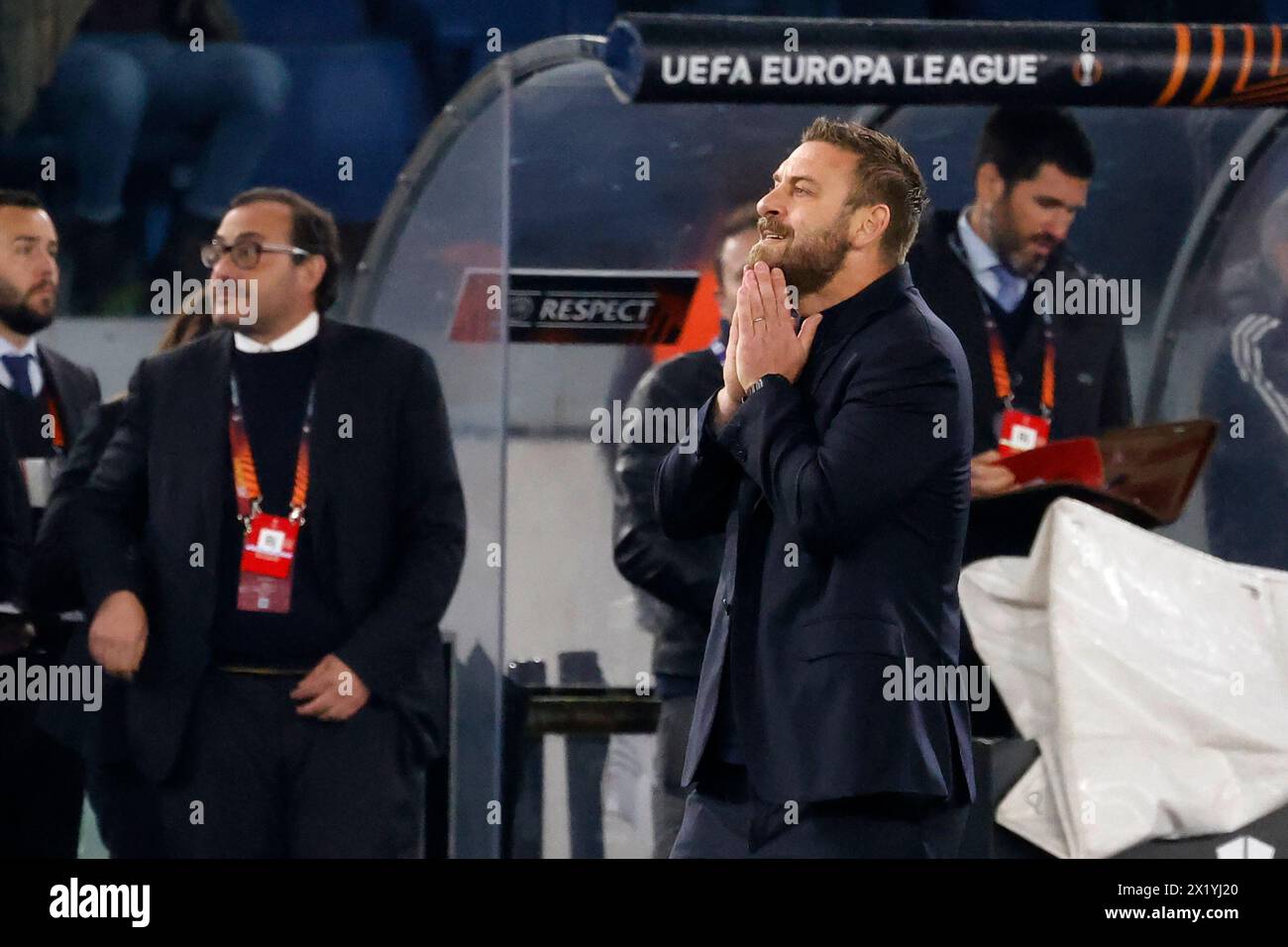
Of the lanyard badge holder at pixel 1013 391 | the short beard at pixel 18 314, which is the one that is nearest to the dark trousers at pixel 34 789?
the short beard at pixel 18 314

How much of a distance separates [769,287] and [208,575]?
1.78 m

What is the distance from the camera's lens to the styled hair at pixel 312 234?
194 inches

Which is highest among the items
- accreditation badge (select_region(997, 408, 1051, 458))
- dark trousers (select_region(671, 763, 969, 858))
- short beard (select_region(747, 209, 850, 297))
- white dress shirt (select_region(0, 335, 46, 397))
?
white dress shirt (select_region(0, 335, 46, 397))

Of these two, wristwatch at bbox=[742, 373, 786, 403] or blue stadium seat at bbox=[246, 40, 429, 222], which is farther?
blue stadium seat at bbox=[246, 40, 429, 222]

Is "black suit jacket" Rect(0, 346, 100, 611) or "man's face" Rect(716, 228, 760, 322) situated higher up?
"man's face" Rect(716, 228, 760, 322)

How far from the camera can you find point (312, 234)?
4.95 metres

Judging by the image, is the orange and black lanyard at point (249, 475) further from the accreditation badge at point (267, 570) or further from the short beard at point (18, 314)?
the short beard at point (18, 314)

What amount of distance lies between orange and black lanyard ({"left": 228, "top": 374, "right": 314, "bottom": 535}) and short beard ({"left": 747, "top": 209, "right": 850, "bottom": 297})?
1.62m

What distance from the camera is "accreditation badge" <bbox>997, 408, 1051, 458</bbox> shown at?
204 inches

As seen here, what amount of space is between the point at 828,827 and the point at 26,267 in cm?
276

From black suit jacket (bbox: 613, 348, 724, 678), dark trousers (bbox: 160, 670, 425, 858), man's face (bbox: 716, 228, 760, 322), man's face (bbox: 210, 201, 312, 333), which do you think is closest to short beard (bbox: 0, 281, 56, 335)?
man's face (bbox: 210, 201, 312, 333)

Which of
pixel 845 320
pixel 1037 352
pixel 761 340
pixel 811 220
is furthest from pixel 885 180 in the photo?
pixel 1037 352

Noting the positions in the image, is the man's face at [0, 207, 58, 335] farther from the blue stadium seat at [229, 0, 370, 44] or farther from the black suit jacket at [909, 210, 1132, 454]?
the blue stadium seat at [229, 0, 370, 44]

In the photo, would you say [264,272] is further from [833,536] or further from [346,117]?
[346,117]
